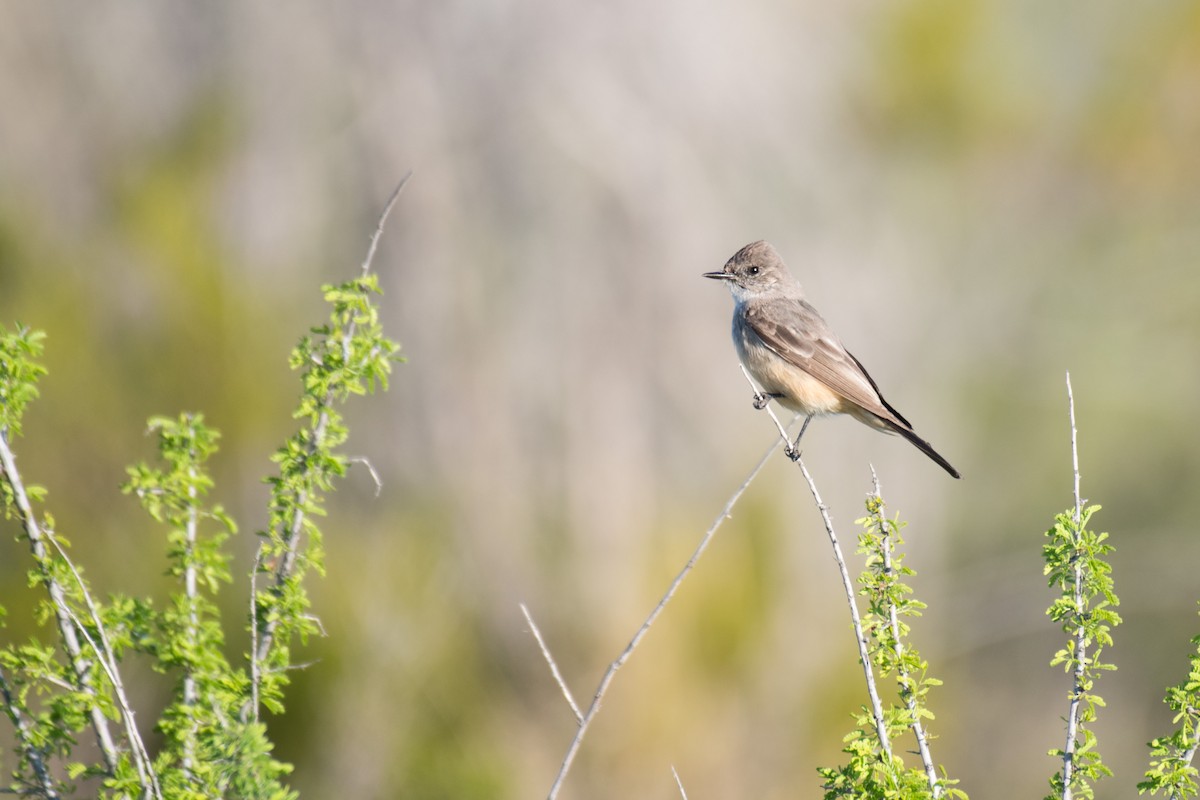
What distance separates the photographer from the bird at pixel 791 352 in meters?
5.32

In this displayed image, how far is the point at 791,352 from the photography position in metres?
5.56

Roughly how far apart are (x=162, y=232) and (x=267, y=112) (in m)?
0.99

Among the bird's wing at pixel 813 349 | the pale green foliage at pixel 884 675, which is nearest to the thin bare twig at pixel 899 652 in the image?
the pale green foliage at pixel 884 675

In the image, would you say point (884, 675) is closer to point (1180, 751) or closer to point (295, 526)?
point (1180, 751)

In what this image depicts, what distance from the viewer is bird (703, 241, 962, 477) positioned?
17.5 feet

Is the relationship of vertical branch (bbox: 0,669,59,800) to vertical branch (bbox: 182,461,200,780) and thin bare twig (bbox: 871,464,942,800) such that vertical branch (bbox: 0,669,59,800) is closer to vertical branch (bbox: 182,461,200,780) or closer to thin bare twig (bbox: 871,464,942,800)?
vertical branch (bbox: 182,461,200,780)

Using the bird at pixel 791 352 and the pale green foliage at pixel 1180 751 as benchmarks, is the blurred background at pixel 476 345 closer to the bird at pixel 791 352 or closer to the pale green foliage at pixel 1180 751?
the bird at pixel 791 352

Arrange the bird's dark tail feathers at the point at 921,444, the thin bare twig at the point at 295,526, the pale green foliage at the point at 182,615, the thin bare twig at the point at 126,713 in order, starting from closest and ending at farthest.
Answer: the thin bare twig at the point at 126,713, the pale green foliage at the point at 182,615, the thin bare twig at the point at 295,526, the bird's dark tail feathers at the point at 921,444

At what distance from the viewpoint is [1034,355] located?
12781 millimetres

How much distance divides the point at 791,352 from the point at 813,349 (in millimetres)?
93

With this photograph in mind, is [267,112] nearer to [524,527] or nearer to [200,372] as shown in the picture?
[200,372]

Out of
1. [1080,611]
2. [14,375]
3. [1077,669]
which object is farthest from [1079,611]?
[14,375]

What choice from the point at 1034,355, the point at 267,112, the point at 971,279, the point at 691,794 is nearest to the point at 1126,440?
the point at 1034,355

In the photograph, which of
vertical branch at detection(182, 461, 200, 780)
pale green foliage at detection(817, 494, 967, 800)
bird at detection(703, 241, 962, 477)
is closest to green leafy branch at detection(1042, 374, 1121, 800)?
pale green foliage at detection(817, 494, 967, 800)
